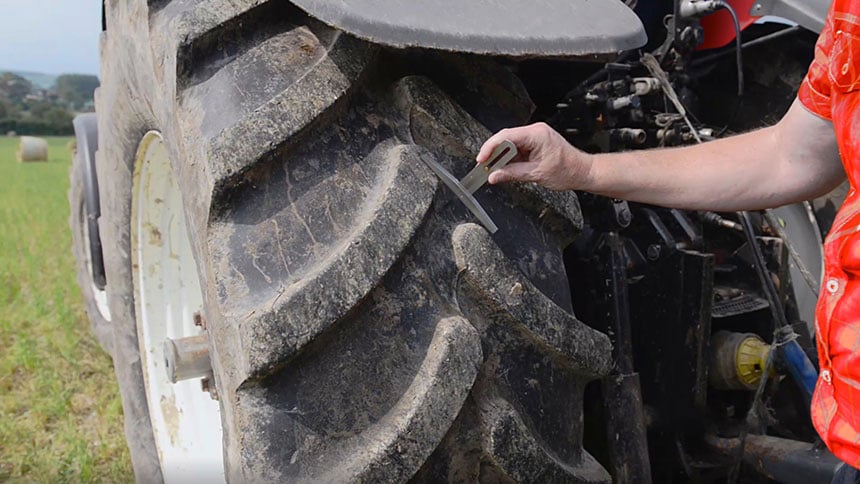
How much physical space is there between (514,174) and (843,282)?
47 centimetres

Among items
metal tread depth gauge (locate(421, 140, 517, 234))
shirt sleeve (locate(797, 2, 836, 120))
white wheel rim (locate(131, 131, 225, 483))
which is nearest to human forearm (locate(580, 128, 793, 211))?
shirt sleeve (locate(797, 2, 836, 120))

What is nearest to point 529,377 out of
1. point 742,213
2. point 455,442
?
point 455,442

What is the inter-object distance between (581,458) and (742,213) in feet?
2.22

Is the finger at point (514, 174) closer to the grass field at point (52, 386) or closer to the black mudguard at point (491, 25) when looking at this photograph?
the black mudguard at point (491, 25)

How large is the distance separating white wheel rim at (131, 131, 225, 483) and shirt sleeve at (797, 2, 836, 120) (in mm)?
1349

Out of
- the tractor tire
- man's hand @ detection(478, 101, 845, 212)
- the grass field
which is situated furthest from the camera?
the grass field

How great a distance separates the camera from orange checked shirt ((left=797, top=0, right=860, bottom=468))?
1105 millimetres

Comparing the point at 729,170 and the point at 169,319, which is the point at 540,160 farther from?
the point at 169,319

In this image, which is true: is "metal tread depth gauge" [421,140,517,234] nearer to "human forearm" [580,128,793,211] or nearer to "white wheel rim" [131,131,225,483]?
"human forearm" [580,128,793,211]

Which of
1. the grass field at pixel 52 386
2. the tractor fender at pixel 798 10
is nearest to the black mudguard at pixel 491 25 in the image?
the tractor fender at pixel 798 10

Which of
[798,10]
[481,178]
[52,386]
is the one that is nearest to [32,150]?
[52,386]

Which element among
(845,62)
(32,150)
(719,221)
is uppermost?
(845,62)

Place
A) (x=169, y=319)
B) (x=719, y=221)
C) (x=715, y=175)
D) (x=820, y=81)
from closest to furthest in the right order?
1. (x=820, y=81)
2. (x=715, y=175)
3. (x=719, y=221)
4. (x=169, y=319)

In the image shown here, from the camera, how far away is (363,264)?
43.1 inches
